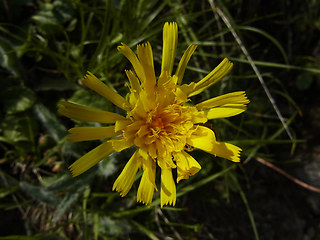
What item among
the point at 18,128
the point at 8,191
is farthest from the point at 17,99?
the point at 8,191

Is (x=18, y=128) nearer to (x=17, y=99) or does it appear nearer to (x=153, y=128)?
(x=17, y=99)

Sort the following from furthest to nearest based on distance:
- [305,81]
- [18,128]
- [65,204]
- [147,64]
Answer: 1. [305,81]
2. [18,128]
3. [65,204]
4. [147,64]

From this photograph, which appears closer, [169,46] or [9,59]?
[169,46]

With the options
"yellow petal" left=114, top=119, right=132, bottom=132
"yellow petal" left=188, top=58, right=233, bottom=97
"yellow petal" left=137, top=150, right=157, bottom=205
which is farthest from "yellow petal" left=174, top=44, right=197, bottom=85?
"yellow petal" left=137, top=150, right=157, bottom=205

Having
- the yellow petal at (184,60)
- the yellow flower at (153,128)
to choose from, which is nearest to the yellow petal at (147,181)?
the yellow flower at (153,128)

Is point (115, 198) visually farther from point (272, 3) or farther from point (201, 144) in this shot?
point (272, 3)

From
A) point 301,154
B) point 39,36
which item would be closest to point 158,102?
point 39,36
